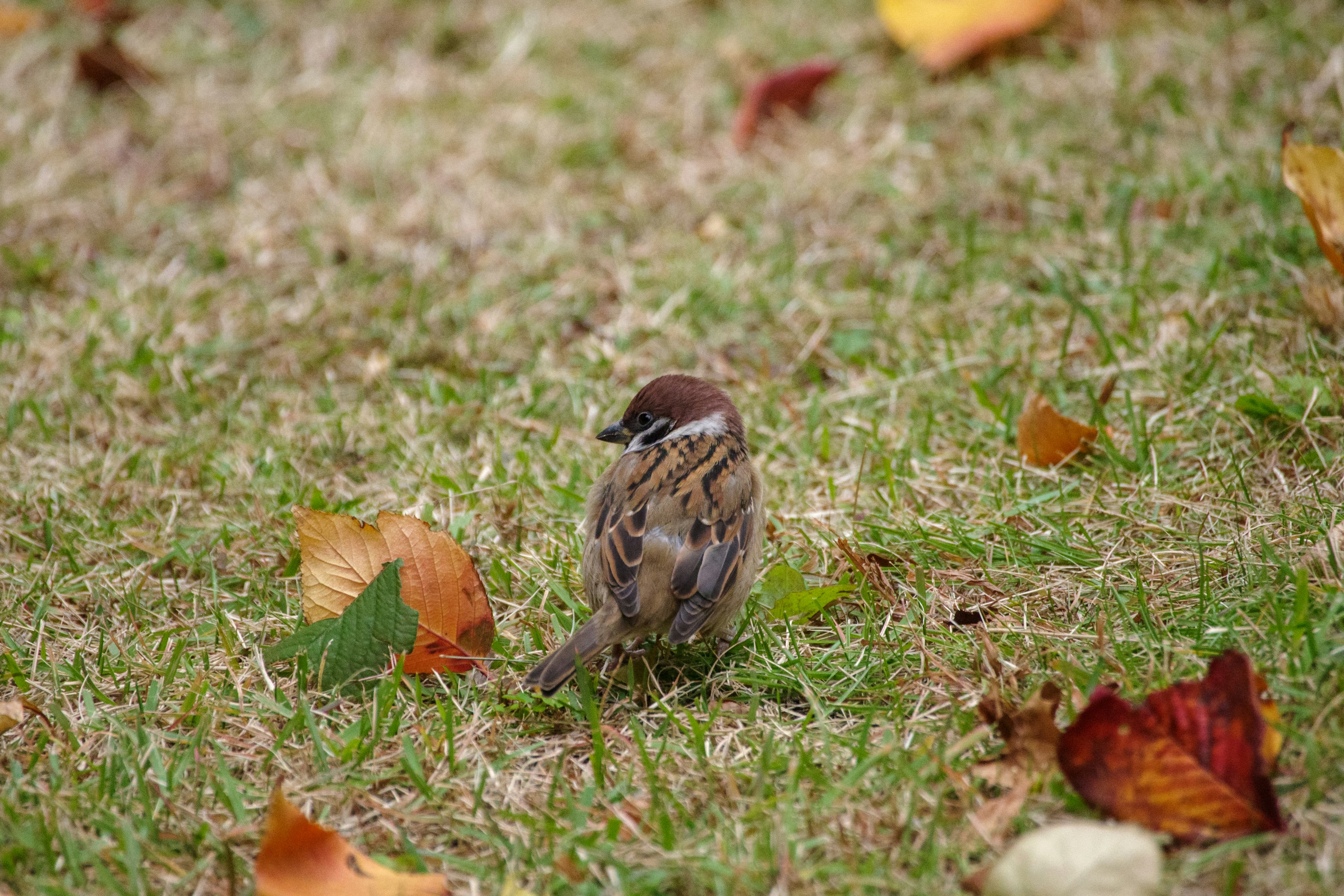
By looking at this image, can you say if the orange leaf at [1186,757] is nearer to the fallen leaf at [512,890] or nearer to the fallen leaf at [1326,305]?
the fallen leaf at [512,890]

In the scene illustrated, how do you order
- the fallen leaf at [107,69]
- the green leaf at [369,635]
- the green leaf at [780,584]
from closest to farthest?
the green leaf at [369,635] < the green leaf at [780,584] < the fallen leaf at [107,69]

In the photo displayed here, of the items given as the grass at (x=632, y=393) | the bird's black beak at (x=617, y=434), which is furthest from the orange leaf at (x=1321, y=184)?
the bird's black beak at (x=617, y=434)

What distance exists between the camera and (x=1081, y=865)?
86.9 inches

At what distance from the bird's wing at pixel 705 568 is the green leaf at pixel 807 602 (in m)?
0.21

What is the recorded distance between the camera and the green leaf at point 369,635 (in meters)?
3.14

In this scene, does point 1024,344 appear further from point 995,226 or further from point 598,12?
point 598,12

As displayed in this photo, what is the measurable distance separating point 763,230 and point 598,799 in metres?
3.71

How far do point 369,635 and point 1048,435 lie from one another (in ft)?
7.70

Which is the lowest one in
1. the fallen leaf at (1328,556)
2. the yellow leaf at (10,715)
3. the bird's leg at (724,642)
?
the bird's leg at (724,642)

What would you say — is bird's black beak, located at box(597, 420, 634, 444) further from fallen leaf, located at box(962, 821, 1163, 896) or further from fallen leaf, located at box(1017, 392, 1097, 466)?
fallen leaf, located at box(962, 821, 1163, 896)

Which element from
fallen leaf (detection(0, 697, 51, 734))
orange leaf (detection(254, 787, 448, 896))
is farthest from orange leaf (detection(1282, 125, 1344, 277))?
fallen leaf (detection(0, 697, 51, 734))

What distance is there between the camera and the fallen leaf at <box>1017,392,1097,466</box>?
3971mm

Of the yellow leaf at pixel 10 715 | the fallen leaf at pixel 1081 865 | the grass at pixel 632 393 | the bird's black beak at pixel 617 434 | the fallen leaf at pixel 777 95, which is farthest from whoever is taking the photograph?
the fallen leaf at pixel 777 95

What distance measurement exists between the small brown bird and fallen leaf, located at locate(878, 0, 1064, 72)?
383 centimetres
